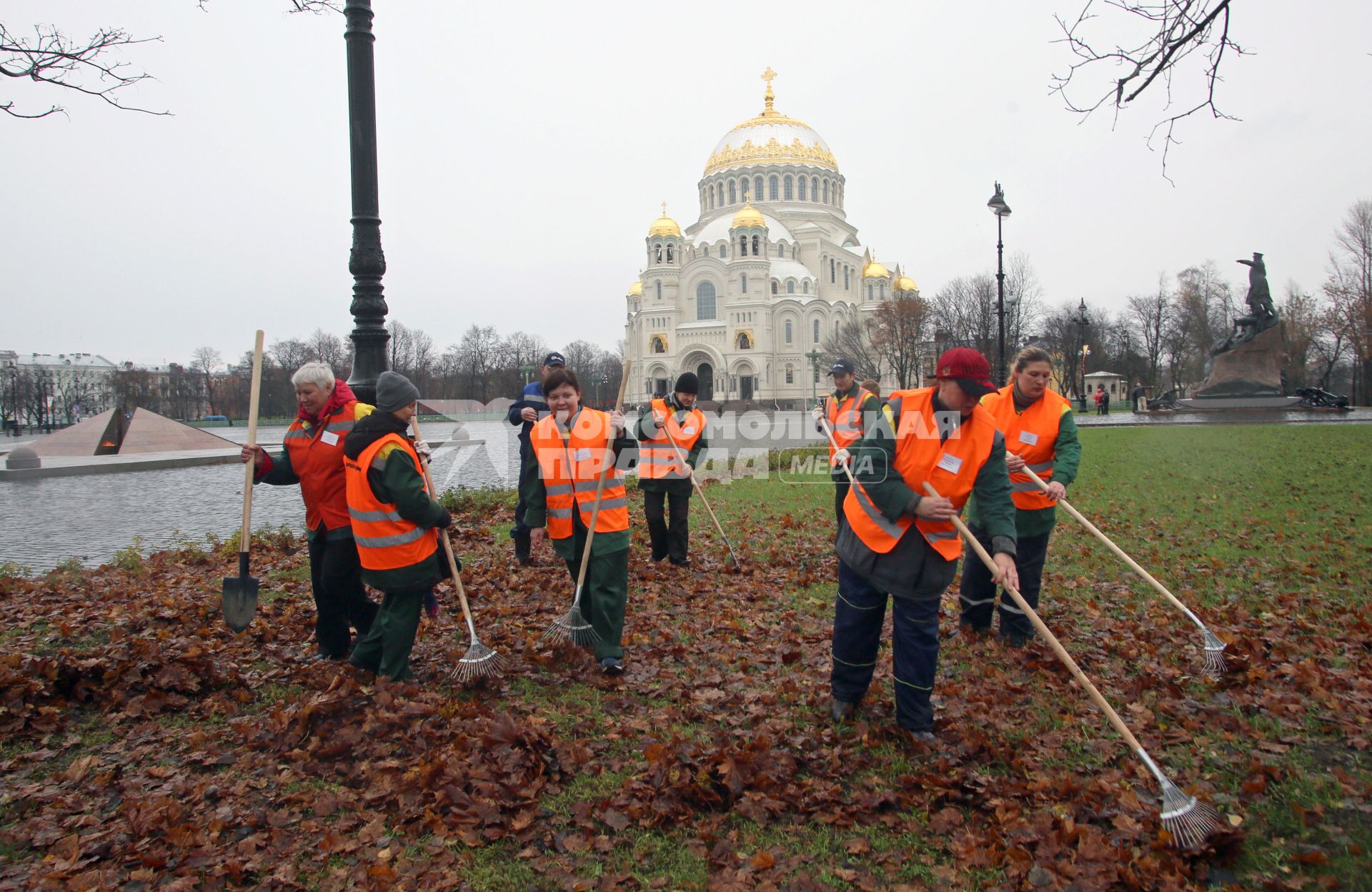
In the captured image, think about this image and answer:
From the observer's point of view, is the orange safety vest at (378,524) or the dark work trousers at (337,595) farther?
the dark work trousers at (337,595)

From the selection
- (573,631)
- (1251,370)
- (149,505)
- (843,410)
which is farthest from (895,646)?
(1251,370)

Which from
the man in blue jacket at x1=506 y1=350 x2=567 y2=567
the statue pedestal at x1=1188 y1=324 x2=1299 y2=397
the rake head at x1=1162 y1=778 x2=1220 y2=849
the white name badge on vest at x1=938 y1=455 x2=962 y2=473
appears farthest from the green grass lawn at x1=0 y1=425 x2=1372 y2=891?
the statue pedestal at x1=1188 y1=324 x2=1299 y2=397

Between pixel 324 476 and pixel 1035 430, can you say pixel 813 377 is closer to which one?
pixel 1035 430

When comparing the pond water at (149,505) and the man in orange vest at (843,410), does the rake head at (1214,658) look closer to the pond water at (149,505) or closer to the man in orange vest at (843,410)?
the man in orange vest at (843,410)

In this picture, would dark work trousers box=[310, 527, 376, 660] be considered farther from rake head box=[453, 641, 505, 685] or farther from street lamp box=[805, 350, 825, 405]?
street lamp box=[805, 350, 825, 405]

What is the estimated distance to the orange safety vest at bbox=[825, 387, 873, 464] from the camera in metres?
7.57

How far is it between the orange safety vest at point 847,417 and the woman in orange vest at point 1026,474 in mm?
1859

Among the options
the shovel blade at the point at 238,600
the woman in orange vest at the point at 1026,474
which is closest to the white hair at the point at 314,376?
the shovel blade at the point at 238,600

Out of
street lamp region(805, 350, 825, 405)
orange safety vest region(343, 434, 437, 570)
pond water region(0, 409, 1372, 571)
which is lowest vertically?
pond water region(0, 409, 1372, 571)

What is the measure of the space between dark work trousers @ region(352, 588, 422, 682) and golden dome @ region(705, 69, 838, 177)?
3277 inches

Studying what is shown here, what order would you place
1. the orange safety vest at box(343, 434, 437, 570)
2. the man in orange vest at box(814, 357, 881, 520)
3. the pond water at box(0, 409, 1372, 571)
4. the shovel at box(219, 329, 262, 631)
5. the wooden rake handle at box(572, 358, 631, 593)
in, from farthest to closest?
1. the pond water at box(0, 409, 1372, 571)
2. the man in orange vest at box(814, 357, 881, 520)
3. the wooden rake handle at box(572, 358, 631, 593)
4. the shovel at box(219, 329, 262, 631)
5. the orange safety vest at box(343, 434, 437, 570)

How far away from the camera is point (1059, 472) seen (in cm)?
535

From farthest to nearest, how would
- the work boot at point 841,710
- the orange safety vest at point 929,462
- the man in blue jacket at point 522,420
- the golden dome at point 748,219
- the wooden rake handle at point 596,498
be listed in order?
the golden dome at point 748,219, the man in blue jacket at point 522,420, the wooden rake handle at point 596,498, the work boot at point 841,710, the orange safety vest at point 929,462

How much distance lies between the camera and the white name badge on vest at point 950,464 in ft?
13.1
